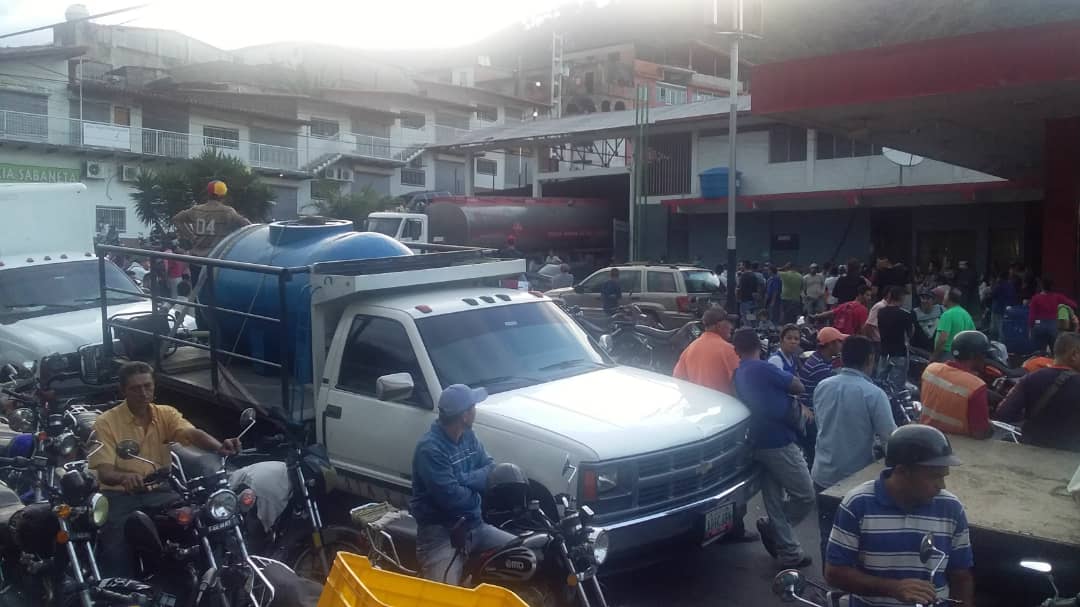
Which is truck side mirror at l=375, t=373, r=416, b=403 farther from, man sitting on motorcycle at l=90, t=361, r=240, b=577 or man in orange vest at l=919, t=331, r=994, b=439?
man in orange vest at l=919, t=331, r=994, b=439

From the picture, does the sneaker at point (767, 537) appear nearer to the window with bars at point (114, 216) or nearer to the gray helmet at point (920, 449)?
the gray helmet at point (920, 449)

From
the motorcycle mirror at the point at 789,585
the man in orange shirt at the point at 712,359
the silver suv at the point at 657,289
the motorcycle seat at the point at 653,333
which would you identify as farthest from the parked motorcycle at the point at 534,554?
the silver suv at the point at 657,289

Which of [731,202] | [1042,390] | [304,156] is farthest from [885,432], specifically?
[304,156]

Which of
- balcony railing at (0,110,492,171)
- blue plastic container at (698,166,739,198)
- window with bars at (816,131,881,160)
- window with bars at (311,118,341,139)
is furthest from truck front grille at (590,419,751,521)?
window with bars at (311,118,341,139)

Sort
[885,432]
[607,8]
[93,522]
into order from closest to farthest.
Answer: [93,522] < [885,432] < [607,8]

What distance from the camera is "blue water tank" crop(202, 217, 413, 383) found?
775 centimetres

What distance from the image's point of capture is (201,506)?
461cm

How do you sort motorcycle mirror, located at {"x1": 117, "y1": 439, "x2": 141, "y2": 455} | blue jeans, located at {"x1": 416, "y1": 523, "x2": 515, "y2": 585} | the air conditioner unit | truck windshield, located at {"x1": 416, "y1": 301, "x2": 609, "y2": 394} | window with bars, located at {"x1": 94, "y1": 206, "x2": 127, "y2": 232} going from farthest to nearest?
1. window with bars, located at {"x1": 94, "y1": 206, "x2": 127, "y2": 232}
2. the air conditioner unit
3. truck windshield, located at {"x1": 416, "y1": 301, "x2": 609, "y2": 394}
4. blue jeans, located at {"x1": 416, "y1": 523, "x2": 515, "y2": 585}
5. motorcycle mirror, located at {"x1": 117, "y1": 439, "x2": 141, "y2": 455}

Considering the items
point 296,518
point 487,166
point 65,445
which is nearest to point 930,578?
point 296,518

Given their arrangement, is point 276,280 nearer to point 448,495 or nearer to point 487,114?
point 448,495

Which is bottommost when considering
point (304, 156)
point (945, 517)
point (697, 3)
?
point (945, 517)

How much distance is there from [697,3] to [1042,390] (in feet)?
217

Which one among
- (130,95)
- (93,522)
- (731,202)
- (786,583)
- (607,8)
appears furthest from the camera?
(607,8)

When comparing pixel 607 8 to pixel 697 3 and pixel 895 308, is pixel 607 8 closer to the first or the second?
pixel 697 3
